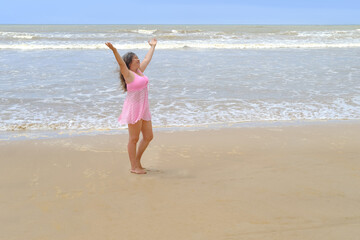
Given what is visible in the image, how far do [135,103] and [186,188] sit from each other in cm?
112

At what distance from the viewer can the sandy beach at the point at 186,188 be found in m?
3.13

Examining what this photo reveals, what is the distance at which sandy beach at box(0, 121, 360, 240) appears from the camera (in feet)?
10.3

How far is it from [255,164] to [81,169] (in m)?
2.09

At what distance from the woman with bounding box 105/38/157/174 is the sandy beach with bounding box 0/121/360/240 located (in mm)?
269

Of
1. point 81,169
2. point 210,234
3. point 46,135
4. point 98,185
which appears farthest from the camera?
point 46,135

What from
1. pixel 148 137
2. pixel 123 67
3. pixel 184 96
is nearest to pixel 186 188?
pixel 148 137

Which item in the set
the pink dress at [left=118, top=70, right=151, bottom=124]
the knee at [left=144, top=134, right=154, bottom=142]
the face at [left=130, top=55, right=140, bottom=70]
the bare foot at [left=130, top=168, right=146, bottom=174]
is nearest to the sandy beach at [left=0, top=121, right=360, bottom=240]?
the bare foot at [left=130, top=168, right=146, bottom=174]

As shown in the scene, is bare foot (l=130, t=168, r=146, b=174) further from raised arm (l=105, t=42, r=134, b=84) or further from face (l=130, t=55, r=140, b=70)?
face (l=130, t=55, r=140, b=70)

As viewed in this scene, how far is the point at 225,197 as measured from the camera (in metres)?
3.71

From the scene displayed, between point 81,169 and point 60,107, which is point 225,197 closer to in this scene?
point 81,169

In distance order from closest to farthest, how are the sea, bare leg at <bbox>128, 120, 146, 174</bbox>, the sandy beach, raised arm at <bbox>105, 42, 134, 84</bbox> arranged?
the sandy beach
raised arm at <bbox>105, 42, 134, 84</bbox>
bare leg at <bbox>128, 120, 146, 174</bbox>
the sea

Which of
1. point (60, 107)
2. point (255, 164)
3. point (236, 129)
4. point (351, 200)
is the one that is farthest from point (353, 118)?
point (60, 107)

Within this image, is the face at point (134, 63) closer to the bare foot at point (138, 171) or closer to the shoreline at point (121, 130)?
the bare foot at point (138, 171)

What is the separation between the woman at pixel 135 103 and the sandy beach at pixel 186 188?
27 cm
